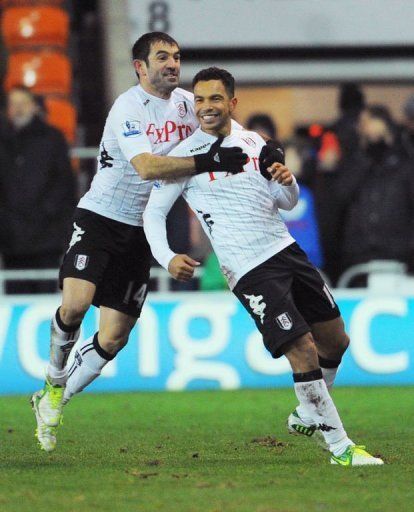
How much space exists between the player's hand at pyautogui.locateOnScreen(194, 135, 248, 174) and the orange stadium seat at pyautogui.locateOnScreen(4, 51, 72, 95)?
24.6ft

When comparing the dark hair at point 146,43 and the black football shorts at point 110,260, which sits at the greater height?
the dark hair at point 146,43

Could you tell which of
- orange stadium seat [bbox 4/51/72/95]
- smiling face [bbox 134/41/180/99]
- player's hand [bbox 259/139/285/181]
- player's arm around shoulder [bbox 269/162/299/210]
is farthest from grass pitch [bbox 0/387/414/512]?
orange stadium seat [bbox 4/51/72/95]

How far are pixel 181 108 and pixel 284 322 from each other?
1.59 meters

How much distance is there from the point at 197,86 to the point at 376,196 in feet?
18.7

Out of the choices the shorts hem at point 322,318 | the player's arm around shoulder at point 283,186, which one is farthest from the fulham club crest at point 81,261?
the shorts hem at point 322,318

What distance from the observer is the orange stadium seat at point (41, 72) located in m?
16.0

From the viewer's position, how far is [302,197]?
1420 cm

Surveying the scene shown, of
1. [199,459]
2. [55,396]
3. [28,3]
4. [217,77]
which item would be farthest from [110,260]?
[28,3]

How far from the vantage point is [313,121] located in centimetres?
1723

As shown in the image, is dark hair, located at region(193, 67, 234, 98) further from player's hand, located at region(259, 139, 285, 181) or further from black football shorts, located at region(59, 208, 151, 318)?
black football shorts, located at region(59, 208, 151, 318)

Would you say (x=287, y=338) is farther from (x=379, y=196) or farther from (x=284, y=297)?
(x=379, y=196)

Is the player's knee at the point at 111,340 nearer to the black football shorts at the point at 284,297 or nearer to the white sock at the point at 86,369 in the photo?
the white sock at the point at 86,369

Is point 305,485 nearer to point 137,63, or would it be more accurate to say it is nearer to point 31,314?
point 137,63

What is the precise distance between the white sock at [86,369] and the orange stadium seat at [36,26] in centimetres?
682
